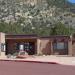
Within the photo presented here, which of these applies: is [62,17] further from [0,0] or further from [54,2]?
[0,0]

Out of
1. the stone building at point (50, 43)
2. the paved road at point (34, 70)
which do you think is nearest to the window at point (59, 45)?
the stone building at point (50, 43)

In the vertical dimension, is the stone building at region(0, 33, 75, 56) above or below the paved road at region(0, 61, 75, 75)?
above

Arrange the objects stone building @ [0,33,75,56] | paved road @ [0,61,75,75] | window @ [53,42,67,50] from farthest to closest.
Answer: window @ [53,42,67,50] → stone building @ [0,33,75,56] → paved road @ [0,61,75,75]

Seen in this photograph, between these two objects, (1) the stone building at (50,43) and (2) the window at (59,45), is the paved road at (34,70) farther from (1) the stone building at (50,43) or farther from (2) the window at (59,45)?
(2) the window at (59,45)

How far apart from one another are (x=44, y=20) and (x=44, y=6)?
21.0m

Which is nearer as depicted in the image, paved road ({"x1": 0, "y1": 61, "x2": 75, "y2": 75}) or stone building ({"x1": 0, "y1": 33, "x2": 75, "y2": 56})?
paved road ({"x1": 0, "y1": 61, "x2": 75, "y2": 75})

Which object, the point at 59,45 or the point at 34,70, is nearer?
the point at 34,70

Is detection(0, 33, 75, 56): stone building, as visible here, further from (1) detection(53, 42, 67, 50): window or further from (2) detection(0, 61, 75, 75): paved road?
(2) detection(0, 61, 75, 75): paved road

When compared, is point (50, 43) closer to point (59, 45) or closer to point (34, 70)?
point (59, 45)

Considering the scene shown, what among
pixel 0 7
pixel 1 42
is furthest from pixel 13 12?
pixel 1 42

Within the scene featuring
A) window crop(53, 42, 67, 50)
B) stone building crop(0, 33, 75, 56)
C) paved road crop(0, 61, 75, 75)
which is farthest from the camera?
window crop(53, 42, 67, 50)

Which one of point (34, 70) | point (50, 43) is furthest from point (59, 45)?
point (34, 70)

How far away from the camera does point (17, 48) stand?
64.3m

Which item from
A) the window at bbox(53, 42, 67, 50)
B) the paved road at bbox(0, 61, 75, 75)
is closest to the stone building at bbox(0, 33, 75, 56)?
the window at bbox(53, 42, 67, 50)
